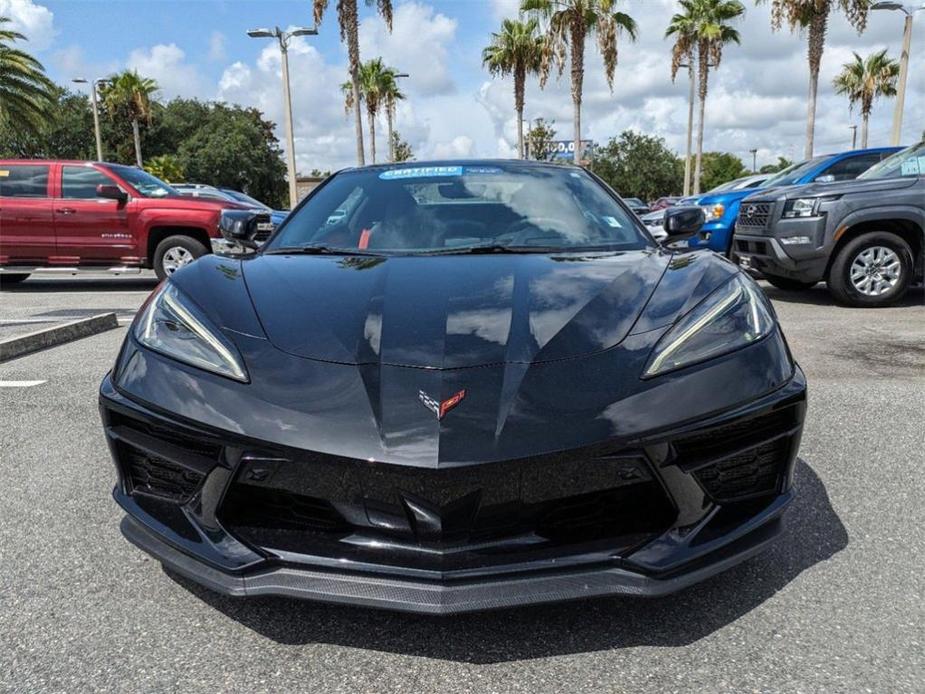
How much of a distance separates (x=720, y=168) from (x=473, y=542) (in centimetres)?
10657

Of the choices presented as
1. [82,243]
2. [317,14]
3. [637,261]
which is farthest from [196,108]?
[637,261]

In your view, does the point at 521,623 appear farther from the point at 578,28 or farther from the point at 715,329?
the point at 578,28

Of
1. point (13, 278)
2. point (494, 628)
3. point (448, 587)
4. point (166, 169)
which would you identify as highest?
point (166, 169)

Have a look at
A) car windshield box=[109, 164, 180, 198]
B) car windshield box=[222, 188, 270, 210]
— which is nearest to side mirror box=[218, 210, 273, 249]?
car windshield box=[109, 164, 180, 198]

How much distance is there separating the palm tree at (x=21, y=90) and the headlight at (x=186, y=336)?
27.1 m

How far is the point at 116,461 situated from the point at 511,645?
3.76ft

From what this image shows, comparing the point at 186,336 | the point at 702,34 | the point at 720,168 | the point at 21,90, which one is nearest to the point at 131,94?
the point at 21,90

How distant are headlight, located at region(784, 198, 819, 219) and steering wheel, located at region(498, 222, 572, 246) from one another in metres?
5.17

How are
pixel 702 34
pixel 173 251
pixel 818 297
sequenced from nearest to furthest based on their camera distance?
pixel 818 297 < pixel 173 251 < pixel 702 34

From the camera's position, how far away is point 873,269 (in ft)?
23.8

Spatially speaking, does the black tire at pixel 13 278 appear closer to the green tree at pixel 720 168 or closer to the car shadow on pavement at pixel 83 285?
the car shadow on pavement at pixel 83 285

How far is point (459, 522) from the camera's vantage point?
1.67 metres

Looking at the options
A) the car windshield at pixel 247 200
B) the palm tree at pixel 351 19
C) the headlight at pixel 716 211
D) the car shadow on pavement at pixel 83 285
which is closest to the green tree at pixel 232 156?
the palm tree at pixel 351 19

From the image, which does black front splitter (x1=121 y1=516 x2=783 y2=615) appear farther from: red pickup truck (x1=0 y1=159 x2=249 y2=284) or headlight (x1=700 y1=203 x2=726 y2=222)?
headlight (x1=700 y1=203 x2=726 y2=222)
